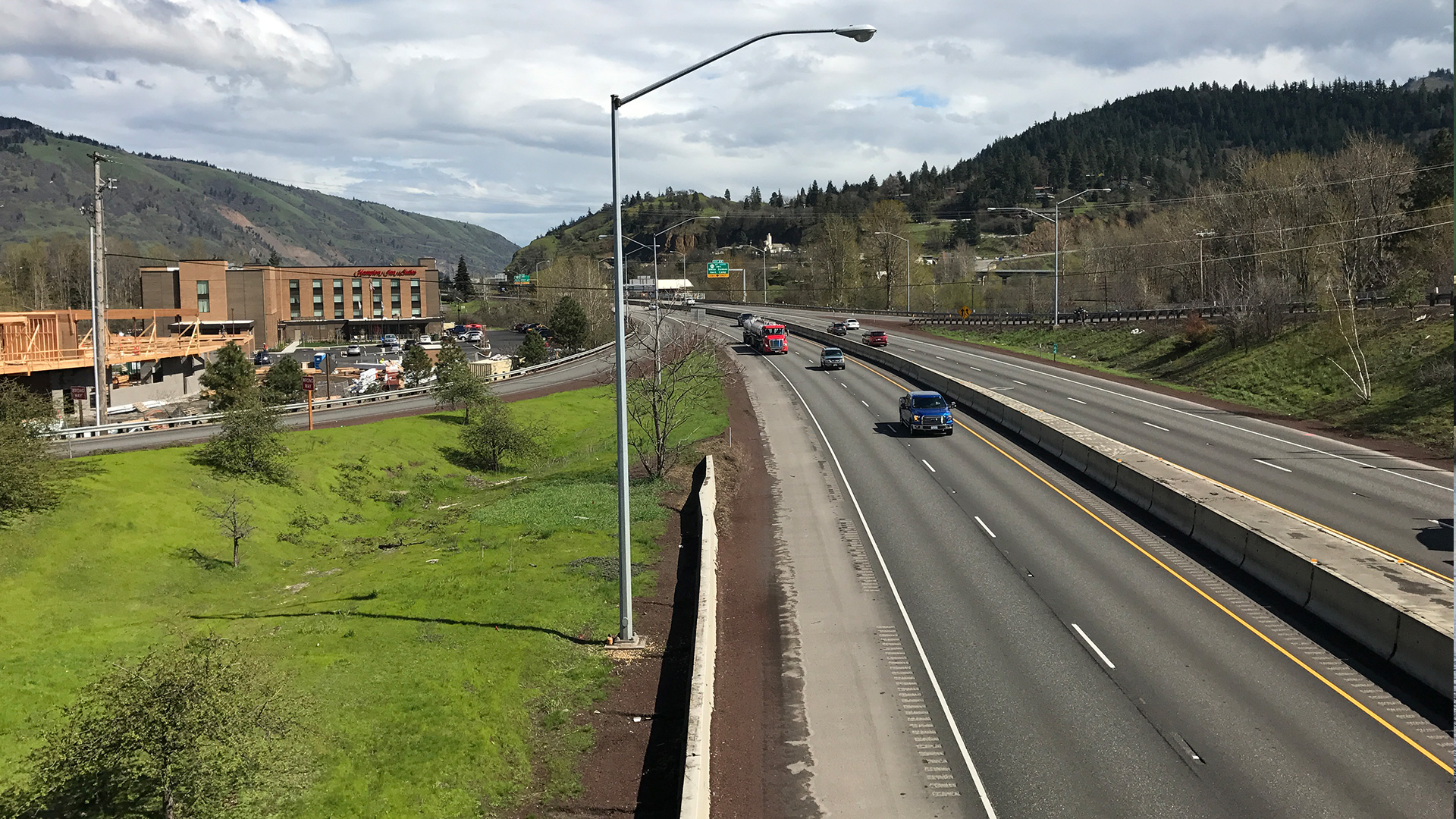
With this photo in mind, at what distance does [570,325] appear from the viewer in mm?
96750

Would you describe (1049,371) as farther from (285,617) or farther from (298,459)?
(285,617)

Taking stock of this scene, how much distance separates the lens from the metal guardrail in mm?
44219

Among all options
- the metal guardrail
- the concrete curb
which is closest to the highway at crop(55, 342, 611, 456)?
the metal guardrail

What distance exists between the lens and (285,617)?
21906 mm

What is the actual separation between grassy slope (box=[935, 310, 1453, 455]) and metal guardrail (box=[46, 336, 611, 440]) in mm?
43319

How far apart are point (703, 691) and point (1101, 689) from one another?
7.02 metres

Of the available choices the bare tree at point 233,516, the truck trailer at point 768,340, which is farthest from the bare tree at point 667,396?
the bare tree at point 233,516

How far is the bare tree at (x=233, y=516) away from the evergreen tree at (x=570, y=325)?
2499 inches

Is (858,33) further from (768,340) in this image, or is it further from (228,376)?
(768,340)

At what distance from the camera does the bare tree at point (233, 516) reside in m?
28.7

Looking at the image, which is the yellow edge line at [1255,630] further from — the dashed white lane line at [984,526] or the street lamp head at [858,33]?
the street lamp head at [858,33]

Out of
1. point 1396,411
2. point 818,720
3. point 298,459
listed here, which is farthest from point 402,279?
point 818,720

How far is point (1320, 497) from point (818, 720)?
2097 centimetres

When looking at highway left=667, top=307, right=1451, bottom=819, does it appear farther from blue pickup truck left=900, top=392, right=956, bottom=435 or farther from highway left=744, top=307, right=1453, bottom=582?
blue pickup truck left=900, top=392, right=956, bottom=435
